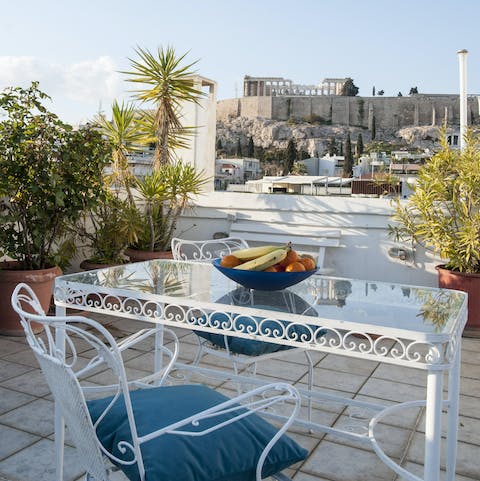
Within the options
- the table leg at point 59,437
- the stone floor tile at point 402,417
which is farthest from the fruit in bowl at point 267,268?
the stone floor tile at point 402,417

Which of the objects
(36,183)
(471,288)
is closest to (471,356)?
(471,288)

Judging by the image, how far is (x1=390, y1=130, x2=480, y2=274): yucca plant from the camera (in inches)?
161

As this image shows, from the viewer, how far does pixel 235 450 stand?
1409mm

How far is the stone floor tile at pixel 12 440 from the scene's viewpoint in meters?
2.25

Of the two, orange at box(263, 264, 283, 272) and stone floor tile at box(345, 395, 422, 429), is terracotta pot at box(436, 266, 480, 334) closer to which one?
stone floor tile at box(345, 395, 422, 429)

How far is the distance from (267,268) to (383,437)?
105 centimetres

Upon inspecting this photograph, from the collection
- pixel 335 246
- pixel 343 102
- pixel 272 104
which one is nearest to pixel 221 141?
pixel 272 104

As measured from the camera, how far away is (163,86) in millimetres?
5445

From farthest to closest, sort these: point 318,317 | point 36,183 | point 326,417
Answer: point 36,183 → point 326,417 → point 318,317

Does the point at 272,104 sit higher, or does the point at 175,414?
the point at 272,104

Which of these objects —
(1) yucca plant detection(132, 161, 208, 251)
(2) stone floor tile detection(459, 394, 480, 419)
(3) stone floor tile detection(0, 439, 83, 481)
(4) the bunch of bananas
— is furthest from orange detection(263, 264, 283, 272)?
(1) yucca plant detection(132, 161, 208, 251)

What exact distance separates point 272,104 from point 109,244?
62.0 m

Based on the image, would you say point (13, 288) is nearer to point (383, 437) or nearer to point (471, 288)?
point (383, 437)

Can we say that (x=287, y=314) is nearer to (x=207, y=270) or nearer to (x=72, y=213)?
(x=207, y=270)
